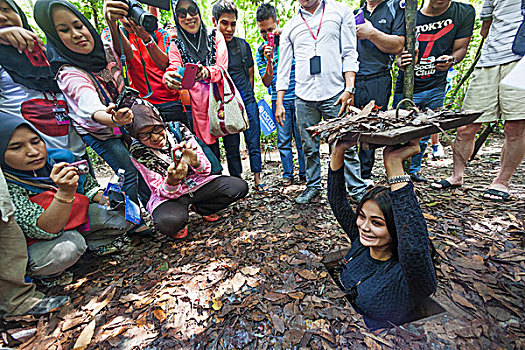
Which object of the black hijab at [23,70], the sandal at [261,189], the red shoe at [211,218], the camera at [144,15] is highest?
the camera at [144,15]

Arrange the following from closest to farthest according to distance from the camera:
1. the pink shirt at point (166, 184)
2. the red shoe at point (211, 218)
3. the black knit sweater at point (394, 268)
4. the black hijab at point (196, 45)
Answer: the black knit sweater at point (394, 268) < the pink shirt at point (166, 184) < the black hijab at point (196, 45) < the red shoe at point (211, 218)

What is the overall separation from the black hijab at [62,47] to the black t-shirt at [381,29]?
3.04 meters

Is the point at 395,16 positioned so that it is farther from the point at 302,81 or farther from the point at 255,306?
the point at 255,306

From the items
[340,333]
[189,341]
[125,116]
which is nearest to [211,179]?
[125,116]

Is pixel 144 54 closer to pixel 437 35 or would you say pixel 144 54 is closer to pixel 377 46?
pixel 377 46

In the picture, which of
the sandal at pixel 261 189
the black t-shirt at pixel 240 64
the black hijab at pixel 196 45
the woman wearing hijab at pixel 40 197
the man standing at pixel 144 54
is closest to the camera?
the woman wearing hijab at pixel 40 197

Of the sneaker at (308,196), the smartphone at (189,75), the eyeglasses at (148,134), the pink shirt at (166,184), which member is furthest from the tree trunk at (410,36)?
the eyeglasses at (148,134)

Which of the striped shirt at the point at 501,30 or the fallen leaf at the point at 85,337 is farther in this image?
the striped shirt at the point at 501,30

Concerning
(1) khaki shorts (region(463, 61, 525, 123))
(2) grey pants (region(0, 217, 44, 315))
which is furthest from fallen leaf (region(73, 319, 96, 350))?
(1) khaki shorts (region(463, 61, 525, 123))

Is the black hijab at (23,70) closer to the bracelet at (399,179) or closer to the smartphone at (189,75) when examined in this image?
the smartphone at (189,75)

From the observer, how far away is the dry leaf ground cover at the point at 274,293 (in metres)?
1.31

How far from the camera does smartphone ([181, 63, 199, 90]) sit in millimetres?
2457

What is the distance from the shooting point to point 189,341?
142 cm

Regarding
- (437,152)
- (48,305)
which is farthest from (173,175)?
(437,152)
